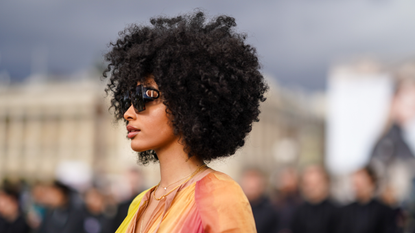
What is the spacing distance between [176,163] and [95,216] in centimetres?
743

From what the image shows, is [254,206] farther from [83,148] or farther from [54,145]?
[54,145]

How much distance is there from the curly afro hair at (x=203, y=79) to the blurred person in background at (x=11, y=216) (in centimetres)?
771

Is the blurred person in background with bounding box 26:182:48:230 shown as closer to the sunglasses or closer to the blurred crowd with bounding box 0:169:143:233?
the blurred crowd with bounding box 0:169:143:233

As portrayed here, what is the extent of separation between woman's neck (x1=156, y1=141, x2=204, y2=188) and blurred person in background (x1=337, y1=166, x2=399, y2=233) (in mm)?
5410

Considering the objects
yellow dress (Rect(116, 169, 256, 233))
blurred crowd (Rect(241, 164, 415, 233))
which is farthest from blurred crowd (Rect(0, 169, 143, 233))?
yellow dress (Rect(116, 169, 256, 233))

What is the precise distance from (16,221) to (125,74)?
25.6 ft

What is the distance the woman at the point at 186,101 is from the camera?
2.18 metres

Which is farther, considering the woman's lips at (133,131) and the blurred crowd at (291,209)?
the blurred crowd at (291,209)

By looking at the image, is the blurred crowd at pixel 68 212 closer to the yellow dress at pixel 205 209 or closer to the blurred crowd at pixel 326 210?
the blurred crowd at pixel 326 210

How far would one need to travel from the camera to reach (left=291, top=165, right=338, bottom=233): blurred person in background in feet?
26.0

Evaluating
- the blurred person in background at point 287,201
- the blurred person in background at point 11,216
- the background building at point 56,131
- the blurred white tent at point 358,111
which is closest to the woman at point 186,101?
the blurred person in background at point 287,201

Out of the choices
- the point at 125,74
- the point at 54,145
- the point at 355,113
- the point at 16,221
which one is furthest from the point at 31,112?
the point at 125,74

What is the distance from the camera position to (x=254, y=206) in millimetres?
9422

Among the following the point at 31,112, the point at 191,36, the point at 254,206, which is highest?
the point at 31,112
